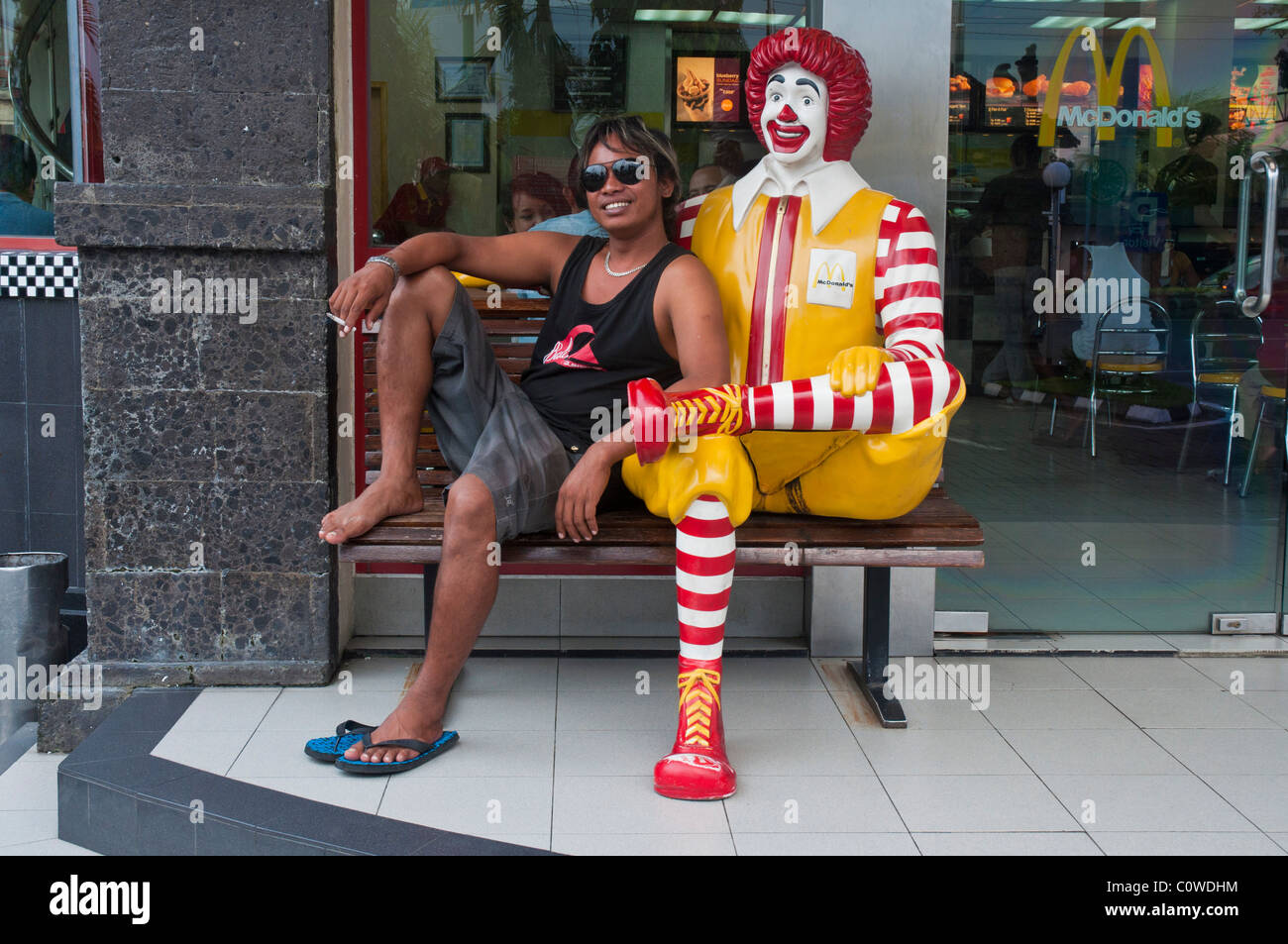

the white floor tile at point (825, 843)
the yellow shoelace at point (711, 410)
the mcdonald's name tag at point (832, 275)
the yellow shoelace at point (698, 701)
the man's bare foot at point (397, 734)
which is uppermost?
the mcdonald's name tag at point (832, 275)

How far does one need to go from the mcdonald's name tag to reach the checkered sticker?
3.06 meters

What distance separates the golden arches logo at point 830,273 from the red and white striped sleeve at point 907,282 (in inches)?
3.5

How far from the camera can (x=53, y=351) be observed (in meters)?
4.94

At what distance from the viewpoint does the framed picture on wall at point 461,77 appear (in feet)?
13.6

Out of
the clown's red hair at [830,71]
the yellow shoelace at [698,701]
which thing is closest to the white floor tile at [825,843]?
the yellow shoelace at [698,701]

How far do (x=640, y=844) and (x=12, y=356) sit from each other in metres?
3.54

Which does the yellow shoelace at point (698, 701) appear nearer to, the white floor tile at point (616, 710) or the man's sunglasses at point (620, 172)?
the white floor tile at point (616, 710)

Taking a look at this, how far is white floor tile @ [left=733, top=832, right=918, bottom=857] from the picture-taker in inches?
106

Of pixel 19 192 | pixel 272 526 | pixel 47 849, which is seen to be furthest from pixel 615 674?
pixel 19 192

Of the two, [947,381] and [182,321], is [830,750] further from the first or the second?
[182,321]

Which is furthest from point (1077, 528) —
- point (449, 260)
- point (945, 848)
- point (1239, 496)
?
point (449, 260)

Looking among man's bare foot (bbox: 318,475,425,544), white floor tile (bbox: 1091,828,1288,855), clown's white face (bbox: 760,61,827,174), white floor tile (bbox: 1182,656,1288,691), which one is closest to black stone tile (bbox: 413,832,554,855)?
man's bare foot (bbox: 318,475,425,544)

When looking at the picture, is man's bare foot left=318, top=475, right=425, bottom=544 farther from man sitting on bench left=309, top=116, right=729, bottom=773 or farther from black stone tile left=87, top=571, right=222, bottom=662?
black stone tile left=87, top=571, right=222, bottom=662
